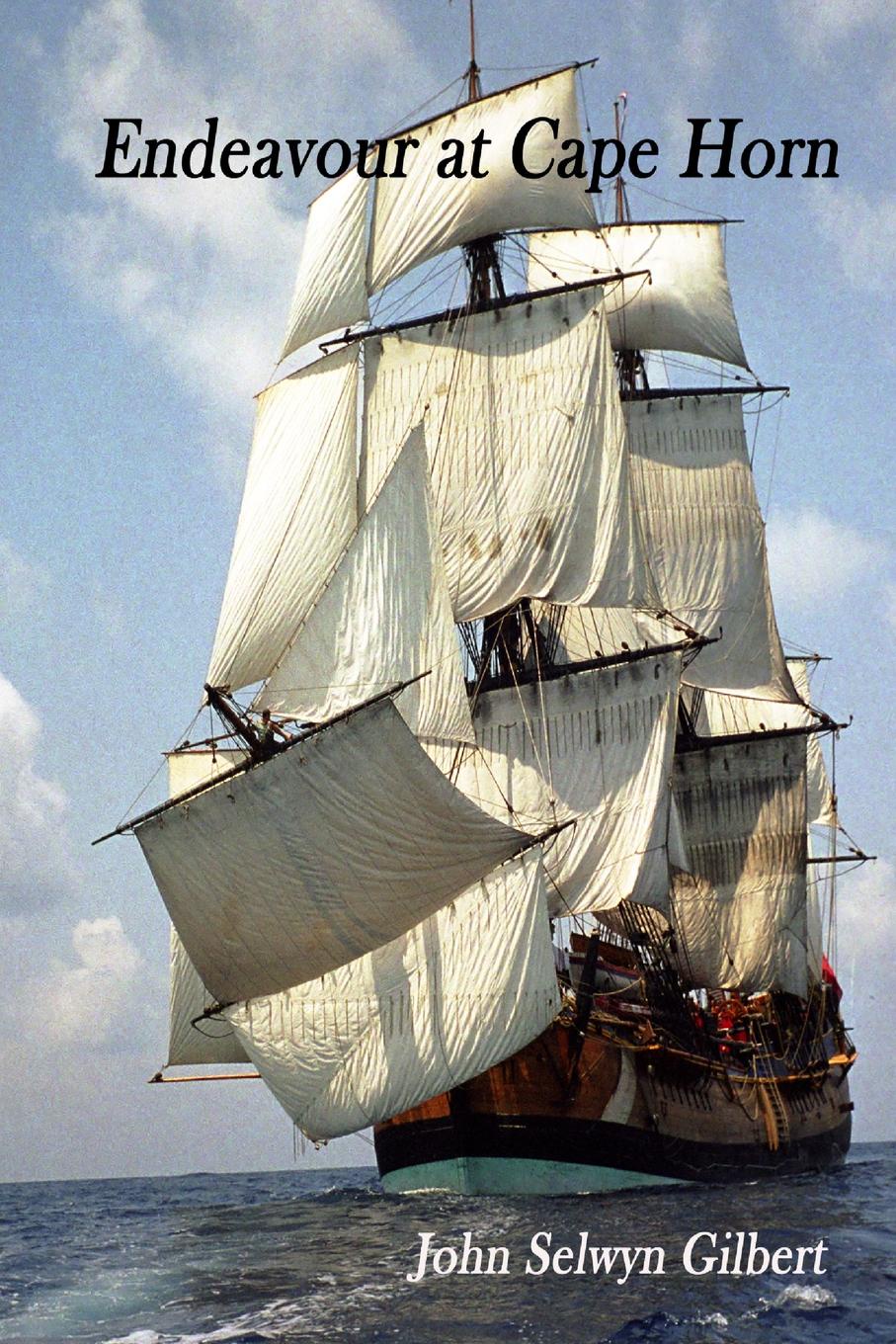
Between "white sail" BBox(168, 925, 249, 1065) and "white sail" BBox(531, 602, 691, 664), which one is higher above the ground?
"white sail" BBox(531, 602, 691, 664)

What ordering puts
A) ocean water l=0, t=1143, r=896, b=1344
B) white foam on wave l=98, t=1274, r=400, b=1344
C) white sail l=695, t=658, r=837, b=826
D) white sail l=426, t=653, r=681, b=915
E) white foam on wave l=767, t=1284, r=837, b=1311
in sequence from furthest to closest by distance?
1. white sail l=695, t=658, r=837, b=826
2. white sail l=426, t=653, r=681, b=915
3. white foam on wave l=767, t=1284, r=837, b=1311
4. ocean water l=0, t=1143, r=896, b=1344
5. white foam on wave l=98, t=1274, r=400, b=1344

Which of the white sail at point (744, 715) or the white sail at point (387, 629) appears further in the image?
the white sail at point (744, 715)

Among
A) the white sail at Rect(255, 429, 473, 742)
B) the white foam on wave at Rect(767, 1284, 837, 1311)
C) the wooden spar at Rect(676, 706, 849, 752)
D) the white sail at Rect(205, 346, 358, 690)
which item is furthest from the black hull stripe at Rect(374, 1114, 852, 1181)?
the wooden spar at Rect(676, 706, 849, 752)

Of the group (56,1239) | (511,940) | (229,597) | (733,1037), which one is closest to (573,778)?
(511,940)

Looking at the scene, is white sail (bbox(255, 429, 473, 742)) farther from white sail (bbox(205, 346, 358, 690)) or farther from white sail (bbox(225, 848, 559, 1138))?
white sail (bbox(225, 848, 559, 1138))

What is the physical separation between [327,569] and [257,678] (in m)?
3.30

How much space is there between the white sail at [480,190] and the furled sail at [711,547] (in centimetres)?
983

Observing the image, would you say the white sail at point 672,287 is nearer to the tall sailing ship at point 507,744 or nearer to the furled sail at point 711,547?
the tall sailing ship at point 507,744

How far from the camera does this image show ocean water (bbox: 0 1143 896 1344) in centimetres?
1833

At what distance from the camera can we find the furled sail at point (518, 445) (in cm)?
4000

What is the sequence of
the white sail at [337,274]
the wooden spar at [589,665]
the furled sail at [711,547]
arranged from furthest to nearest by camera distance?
1. the furled sail at [711,547]
2. the white sail at [337,274]
3. the wooden spar at [589,665]

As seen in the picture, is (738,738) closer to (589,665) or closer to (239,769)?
(589,665)

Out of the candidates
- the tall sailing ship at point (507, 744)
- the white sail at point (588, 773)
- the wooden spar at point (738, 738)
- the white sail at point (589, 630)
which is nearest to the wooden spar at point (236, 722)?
the tall sailing ship at point (507, 744)

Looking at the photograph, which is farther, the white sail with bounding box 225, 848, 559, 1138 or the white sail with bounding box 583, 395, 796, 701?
the white sail with bounding box 583, 395, 796, 701
